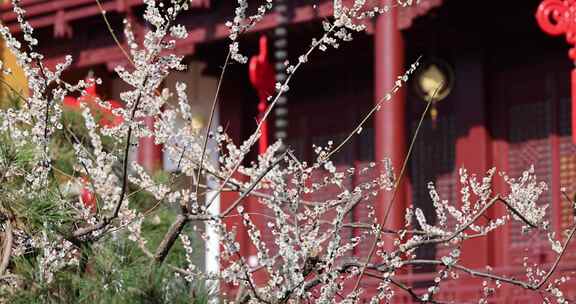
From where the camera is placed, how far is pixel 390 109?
1265cm

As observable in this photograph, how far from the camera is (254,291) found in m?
5.45

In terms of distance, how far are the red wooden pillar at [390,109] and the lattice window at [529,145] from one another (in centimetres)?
131

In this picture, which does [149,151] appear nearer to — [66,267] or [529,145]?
[529,145]

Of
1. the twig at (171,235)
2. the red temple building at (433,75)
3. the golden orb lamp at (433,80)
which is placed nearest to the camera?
the twig at (171,235)

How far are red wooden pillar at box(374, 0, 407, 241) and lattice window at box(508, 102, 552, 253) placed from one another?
131cm

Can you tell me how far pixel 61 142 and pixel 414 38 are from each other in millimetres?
5595

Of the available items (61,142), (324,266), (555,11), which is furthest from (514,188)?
(555,11)

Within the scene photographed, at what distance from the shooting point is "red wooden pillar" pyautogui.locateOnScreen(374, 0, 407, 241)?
12.5 metres

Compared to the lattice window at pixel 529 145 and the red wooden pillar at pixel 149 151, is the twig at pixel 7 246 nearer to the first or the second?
the lattice window at pixel 529 145

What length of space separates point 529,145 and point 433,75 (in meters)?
1.31

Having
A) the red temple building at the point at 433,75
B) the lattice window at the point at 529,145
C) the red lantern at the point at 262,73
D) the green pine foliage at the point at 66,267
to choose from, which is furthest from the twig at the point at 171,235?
the red lantern at the point at 262,73

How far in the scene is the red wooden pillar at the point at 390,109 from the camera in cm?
1250

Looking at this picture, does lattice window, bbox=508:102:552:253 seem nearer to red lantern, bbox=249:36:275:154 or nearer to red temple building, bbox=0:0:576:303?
red temple building, bbox=0:0:576:303

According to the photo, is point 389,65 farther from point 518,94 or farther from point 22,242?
point 22,242
